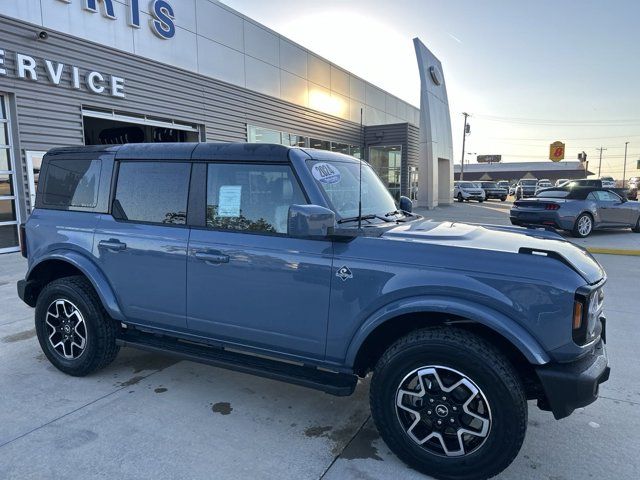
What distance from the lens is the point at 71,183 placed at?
3.96 m

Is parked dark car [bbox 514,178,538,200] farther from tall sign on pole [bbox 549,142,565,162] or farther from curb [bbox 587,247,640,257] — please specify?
curb [bbox 587,247,640,257]

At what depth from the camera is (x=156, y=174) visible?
3.57 m

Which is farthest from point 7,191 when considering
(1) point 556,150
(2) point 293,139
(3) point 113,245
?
(1) point 556,150

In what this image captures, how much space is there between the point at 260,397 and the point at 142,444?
94 centimetres

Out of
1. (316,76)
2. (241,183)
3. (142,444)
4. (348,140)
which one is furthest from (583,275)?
(348,140)

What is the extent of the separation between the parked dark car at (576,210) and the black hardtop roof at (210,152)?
405 inches

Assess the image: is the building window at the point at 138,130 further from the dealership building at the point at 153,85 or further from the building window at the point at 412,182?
the building window at the point at 412,182

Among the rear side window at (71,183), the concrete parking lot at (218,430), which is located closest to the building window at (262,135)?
the rear side window at (71,183)

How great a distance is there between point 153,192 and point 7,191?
29.6 ft

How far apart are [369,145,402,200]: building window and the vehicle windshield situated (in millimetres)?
23094

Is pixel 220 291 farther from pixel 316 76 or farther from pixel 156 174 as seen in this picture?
pixel 316 76

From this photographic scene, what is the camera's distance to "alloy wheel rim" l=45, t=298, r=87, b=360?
3787 mm

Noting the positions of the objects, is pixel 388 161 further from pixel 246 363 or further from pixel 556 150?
pixel 246 363

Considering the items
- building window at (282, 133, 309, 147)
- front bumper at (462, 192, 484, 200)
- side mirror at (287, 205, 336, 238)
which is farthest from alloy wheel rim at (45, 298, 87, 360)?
front bumper at (462, 192, 484, 200)
